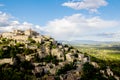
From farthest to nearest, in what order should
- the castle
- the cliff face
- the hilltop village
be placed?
the castle → the cliff face → the hilltop village

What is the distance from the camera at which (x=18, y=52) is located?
12544 centimetres

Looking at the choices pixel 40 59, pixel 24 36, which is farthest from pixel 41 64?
pixel 24 36

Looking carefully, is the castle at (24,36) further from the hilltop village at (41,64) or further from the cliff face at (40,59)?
the hilltop village at (41,64)

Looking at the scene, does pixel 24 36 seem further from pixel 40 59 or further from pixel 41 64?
pixel 41 64

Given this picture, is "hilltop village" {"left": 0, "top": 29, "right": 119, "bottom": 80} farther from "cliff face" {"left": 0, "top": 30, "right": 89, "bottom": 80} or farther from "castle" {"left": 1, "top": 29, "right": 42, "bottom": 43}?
"castle" {"left": 1, "top": 29, "right": 42, "bottom": 43}

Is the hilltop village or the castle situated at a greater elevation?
the castle

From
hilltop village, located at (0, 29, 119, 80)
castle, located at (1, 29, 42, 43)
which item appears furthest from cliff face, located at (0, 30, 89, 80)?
castle, located at (1, 29, 42, 43)

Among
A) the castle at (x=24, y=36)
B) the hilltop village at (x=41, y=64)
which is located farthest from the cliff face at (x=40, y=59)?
the castle at (x=24, y=36)

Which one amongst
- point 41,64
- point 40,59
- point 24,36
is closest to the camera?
point 41,64

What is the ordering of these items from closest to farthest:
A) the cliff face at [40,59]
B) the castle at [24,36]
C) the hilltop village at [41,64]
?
1. the hilltop village at [41,64]
2. the cliff face at [40,59]
3. the castle at [24,36]

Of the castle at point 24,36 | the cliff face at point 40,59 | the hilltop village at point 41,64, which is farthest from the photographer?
the castle at point 24,36

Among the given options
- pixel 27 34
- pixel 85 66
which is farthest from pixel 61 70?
pixel 27 34

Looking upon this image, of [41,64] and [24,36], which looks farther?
[24,36]

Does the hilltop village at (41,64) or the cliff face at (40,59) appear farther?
the cliff face at (40,59)
